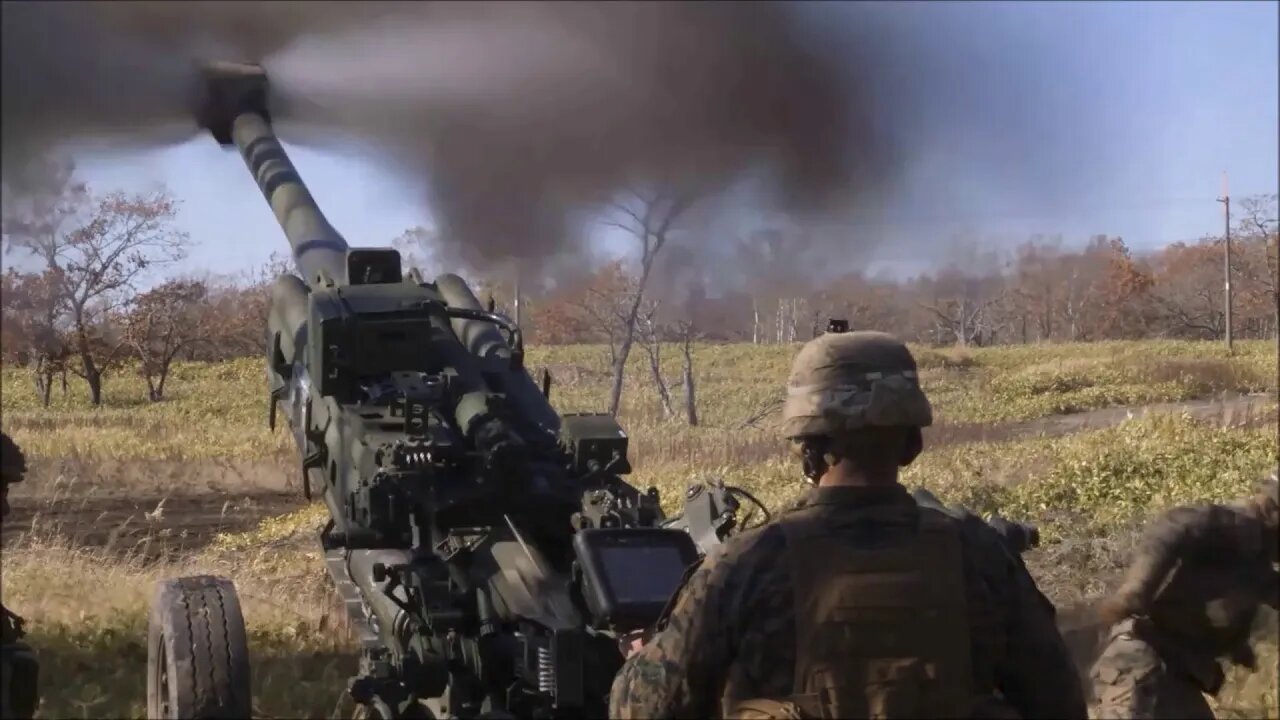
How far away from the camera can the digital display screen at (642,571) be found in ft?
13.7

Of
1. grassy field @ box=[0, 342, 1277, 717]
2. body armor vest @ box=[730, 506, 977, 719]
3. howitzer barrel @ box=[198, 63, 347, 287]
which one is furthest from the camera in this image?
grassy field @ box=[0, 342, 1277, 717]

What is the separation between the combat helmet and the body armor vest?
0.51 feet

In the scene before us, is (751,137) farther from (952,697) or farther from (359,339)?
(952,697)

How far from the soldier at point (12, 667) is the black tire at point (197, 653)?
106 cm

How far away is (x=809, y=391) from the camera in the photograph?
2705mm

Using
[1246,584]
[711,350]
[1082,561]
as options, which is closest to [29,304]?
[1246,584]

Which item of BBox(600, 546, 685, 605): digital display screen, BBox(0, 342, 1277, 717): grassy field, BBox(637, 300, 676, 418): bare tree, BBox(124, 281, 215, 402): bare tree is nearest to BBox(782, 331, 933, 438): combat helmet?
BBox(600, 546, 685, 605): digital display screen

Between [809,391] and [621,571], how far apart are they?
5.48 feet

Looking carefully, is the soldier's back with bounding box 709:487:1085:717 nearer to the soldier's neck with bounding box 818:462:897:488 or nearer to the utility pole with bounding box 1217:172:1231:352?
the soldier's neck with bounding box 818:462:897:488

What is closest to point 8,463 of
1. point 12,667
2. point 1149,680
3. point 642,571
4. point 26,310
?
point 12,667

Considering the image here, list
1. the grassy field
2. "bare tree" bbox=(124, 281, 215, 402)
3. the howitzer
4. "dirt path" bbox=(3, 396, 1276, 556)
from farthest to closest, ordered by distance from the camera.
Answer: "bare tree" bbox=(124, 281, 215, 402)
"dirt path" bbox=(3, 396, 1276, 556)
the grassy field
the howitzer

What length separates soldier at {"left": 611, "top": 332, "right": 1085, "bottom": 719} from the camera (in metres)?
2.56

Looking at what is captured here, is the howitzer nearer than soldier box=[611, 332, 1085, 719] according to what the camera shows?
No

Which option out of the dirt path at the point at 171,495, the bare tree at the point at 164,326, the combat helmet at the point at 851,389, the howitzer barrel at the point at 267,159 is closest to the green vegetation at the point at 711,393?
the dirt path at the point at 171,495
